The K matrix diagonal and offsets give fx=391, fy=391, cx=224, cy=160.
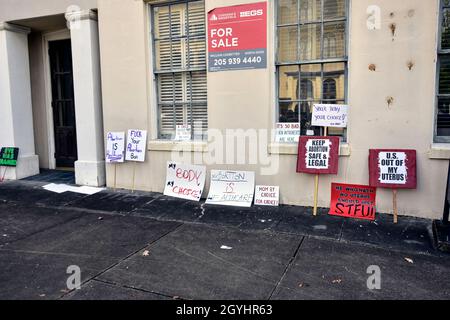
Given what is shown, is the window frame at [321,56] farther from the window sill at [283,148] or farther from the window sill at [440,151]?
the window sill at [440,151]

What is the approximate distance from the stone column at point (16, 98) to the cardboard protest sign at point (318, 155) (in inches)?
252

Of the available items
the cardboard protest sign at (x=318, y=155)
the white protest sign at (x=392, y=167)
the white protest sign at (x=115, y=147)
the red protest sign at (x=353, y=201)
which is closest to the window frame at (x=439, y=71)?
the white protest sign at (x=392, y=167)

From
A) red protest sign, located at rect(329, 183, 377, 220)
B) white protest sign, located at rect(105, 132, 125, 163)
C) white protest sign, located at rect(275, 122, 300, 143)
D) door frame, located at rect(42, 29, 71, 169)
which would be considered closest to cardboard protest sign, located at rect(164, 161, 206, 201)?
white protest sign, located at rect(105, 132, 125, 163)

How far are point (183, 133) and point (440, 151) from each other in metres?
4.22

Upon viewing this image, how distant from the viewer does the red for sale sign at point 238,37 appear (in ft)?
20.7

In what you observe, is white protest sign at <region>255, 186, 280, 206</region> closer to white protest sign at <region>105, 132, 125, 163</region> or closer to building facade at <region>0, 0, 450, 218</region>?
building facade at <region>0, 0, 450, 218</region>

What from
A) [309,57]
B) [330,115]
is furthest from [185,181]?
[309,57]

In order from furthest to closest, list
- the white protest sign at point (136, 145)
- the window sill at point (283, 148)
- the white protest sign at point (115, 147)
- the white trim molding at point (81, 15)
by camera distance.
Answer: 1. the white trim molding at point (81, 15)
2. the white protest sign at point (115, 147)
3. the white protest sign at point (136, 145)
4. the window sill at point (283, 148)

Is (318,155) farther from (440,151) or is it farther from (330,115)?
(440,151)

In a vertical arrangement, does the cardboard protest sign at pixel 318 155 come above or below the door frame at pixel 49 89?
below

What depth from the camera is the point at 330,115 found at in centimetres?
603

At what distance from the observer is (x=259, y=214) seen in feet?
20.1

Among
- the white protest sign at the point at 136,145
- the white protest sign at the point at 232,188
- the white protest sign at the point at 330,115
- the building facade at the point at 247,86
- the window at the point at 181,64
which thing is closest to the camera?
the building facade at the point at 247,86
